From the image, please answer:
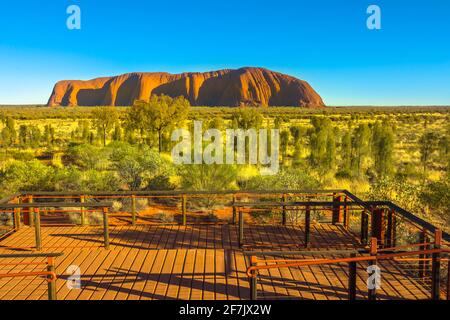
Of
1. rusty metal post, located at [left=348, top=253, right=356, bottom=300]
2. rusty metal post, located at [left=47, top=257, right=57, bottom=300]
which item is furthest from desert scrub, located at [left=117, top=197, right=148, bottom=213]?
rusty metal post, located at [left=348, top=253, right=356, bottom=300]

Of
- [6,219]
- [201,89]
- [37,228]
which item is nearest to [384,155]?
[6,219]

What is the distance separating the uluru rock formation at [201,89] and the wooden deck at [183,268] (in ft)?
371

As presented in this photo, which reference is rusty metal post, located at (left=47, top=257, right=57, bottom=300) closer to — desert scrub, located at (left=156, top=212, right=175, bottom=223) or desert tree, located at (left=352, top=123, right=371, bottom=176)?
desert scrub, located at (left=156, top=212, right=175, bottom=223)

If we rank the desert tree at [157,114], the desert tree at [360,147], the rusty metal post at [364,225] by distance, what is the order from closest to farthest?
the rusty metal post at [364,225] → the desert tree at [360,147] → the desert tree at [157,114]

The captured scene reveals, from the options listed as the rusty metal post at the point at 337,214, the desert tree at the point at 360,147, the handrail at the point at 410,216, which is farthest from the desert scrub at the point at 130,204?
the desert tree at the point at 360,147

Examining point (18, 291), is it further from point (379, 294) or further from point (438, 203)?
point (438, 203)

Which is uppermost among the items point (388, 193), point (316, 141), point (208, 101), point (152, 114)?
point (208, 101)

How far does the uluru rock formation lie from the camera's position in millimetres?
124438

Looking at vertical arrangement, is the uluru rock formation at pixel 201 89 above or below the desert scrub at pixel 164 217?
above

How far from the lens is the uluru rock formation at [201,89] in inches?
4899

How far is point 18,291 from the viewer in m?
4.87

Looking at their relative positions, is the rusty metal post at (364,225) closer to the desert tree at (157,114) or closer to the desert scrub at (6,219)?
the desert scrub at (6,219)
